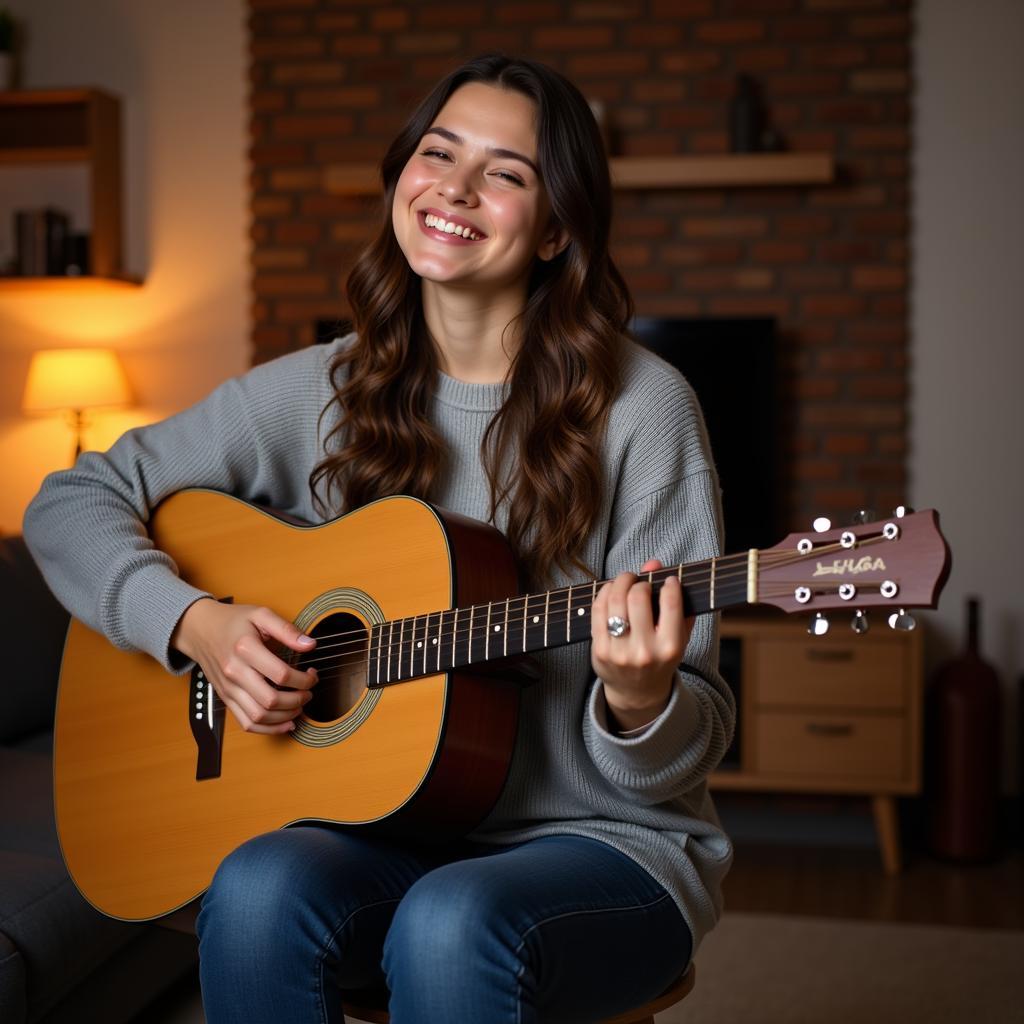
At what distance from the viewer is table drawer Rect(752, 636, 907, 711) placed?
315 cm

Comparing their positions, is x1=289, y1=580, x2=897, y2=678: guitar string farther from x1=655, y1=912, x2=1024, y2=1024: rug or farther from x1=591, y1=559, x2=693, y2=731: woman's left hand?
x1=655, y1=912, x2=1024, y2=1024: rug

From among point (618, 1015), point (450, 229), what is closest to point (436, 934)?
point (618, 1015)

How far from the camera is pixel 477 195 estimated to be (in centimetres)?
144

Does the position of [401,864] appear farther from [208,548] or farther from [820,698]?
[820,698]

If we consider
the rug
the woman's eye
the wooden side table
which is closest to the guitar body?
the woman's eye

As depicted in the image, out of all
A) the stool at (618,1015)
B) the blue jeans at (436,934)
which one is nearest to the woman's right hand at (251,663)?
the blue jeans at (436,934)

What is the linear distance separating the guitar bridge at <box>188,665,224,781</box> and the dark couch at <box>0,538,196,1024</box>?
0.24m

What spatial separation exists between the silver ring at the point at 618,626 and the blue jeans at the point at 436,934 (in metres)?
0.25

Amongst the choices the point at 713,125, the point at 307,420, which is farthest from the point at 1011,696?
the point at 307,420

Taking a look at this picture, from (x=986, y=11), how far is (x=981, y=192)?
1.64ft

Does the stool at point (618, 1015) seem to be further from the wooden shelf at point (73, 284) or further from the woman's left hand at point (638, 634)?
the wooden shelf at point (73, 284)

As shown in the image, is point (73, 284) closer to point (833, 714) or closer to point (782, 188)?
point (782, 188)

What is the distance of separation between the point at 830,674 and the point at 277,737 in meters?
2.12

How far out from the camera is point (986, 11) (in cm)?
347
